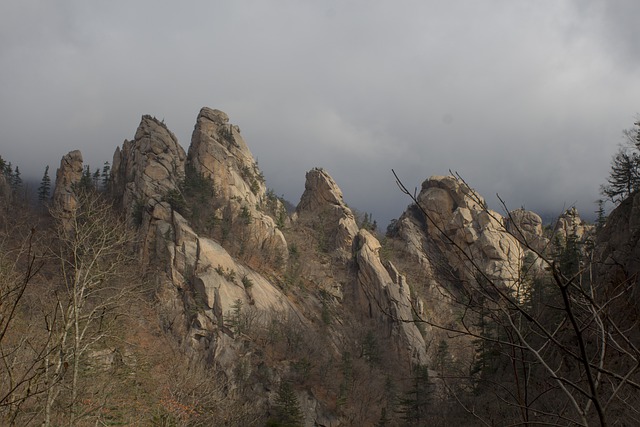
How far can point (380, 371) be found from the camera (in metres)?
42.8

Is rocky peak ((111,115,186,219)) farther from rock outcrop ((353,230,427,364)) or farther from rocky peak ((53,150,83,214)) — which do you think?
rock outcrop ((353,230,427,364))

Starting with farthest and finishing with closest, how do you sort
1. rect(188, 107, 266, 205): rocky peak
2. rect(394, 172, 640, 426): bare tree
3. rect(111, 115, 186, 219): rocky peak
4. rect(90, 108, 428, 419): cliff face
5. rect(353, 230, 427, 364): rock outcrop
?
1. rect(188, 107, 266, 205): rocky peak
2. rect(353, 230, 427, 364): rock outcrop
3. rect(111, 115, 186, 219): rocky peak
4. rect(90, 108, 428, 419): cliff face
5. rect(394, 172, 640, 426): bare tree

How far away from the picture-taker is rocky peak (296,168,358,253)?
61.6 m

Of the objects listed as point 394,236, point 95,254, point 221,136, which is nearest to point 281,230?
point 221,136

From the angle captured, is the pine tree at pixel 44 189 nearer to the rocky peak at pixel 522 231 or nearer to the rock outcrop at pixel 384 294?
the rock outcrop at pixel 384 294

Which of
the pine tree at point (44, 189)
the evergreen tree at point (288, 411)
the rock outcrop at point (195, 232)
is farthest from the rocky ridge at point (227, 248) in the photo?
the pine tree at point (44, 189)

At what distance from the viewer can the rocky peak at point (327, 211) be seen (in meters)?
61.6

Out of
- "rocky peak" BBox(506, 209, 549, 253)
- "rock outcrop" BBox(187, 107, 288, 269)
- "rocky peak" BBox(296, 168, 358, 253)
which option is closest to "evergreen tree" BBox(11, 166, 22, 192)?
"rock outcrop" BBox(187, 107, 288, 269)

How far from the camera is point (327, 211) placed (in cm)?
6606

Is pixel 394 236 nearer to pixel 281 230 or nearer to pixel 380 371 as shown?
pixel 281 230

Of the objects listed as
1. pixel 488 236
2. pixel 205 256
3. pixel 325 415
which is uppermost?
pixel 488 236

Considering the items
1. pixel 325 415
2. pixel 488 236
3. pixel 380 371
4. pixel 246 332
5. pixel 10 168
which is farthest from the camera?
pixel 10 168

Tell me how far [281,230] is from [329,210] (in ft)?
35.5

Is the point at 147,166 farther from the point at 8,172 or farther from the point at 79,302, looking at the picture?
the point at 79,302
